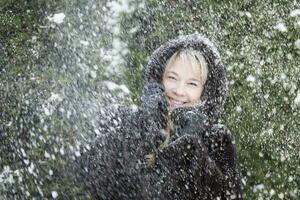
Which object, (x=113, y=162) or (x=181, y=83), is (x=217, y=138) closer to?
(x=181, y=83)

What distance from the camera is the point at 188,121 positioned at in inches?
100

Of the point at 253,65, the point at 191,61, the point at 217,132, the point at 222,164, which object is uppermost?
the point at 253,65

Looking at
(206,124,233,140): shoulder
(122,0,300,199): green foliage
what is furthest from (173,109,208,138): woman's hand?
(122,0,300,199): green foliage

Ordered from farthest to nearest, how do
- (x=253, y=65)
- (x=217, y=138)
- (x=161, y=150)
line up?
1. (x=253, y=65)
2. (x=217, y=138)
3. (x=161, y=150)

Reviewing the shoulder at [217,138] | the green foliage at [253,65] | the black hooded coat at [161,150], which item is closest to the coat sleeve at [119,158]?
the black hooded coat at [161,150]

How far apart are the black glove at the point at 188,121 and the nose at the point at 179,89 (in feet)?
0.21

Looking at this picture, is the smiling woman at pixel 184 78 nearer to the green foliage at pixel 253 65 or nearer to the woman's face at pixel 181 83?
the woman's face at pixel 181 83

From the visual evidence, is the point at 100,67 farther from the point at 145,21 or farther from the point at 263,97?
the point at 263,97

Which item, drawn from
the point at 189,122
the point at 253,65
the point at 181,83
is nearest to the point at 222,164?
the point at 189,122

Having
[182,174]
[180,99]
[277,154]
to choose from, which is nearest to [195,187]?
[182,174]

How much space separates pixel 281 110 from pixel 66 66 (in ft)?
4.33

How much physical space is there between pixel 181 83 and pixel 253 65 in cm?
158

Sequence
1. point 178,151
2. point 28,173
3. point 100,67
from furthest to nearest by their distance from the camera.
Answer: point 100,67
point 28,173
point 178,151

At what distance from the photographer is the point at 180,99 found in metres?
2.60
